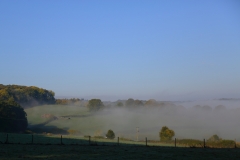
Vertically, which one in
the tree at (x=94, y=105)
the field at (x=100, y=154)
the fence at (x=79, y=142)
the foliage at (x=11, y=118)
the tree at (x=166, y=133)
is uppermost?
the tree at (x=94, y=105)

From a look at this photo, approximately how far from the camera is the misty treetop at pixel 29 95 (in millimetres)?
112250

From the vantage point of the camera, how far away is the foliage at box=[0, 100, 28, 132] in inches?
3140

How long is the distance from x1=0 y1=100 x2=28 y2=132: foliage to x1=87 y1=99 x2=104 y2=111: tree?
33.9 m

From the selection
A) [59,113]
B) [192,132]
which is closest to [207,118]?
[192,132]

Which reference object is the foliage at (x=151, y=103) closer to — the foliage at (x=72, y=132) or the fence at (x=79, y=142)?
the foliage at (x=72, y=132)

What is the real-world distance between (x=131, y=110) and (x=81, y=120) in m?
26.7

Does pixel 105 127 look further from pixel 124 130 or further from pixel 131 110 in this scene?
pixel 131 110

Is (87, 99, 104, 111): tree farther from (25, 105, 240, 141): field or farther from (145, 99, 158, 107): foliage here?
(145, 99, 158, 107): foliage

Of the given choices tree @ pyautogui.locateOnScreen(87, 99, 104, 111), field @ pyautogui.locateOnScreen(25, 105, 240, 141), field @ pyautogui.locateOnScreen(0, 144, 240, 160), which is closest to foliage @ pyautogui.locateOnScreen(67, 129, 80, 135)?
field @ pyautogui.locateOnScreen(25, 105, 240, 141)

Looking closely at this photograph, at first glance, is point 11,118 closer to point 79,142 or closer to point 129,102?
point 79,142

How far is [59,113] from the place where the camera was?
111 metres

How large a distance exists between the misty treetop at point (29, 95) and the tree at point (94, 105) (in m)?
20.2

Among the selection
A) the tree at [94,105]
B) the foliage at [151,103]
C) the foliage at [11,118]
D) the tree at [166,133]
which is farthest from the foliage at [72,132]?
the foliage at [151,103]

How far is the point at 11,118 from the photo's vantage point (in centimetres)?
8188
